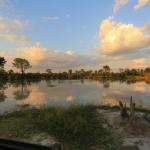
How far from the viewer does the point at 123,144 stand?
20.8ft

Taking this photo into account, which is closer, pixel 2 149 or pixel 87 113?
pixel 2 149

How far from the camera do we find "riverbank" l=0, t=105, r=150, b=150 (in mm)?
6352

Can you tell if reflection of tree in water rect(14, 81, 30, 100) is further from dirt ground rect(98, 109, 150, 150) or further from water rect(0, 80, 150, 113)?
dirt ground rect(98, 109, 150, 150)

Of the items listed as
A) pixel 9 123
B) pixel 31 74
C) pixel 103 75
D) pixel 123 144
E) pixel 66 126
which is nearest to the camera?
pixel 123 144

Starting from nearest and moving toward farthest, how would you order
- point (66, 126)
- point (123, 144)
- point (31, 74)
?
1. point (123, 144)
2. point (66, 126)
3. point (31, 74)

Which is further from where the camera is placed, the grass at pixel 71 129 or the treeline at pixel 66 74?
the treeline at pixel 66 74

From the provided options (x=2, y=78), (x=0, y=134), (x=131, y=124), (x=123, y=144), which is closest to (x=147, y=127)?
(x=131, y=124)

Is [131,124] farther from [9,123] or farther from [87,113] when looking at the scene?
[9,123]

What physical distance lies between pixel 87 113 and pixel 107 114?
0.69 metres

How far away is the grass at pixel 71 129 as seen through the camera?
6391mm

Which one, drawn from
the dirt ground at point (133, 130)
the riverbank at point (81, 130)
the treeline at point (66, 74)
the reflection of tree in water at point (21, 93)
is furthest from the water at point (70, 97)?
the treeline at point (66, 74)

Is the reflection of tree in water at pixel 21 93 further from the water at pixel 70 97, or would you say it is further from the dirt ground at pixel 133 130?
the dirt ground at pixel 133 130

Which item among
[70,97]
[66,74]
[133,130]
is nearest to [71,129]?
[133,130]

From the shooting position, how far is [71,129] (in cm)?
689
